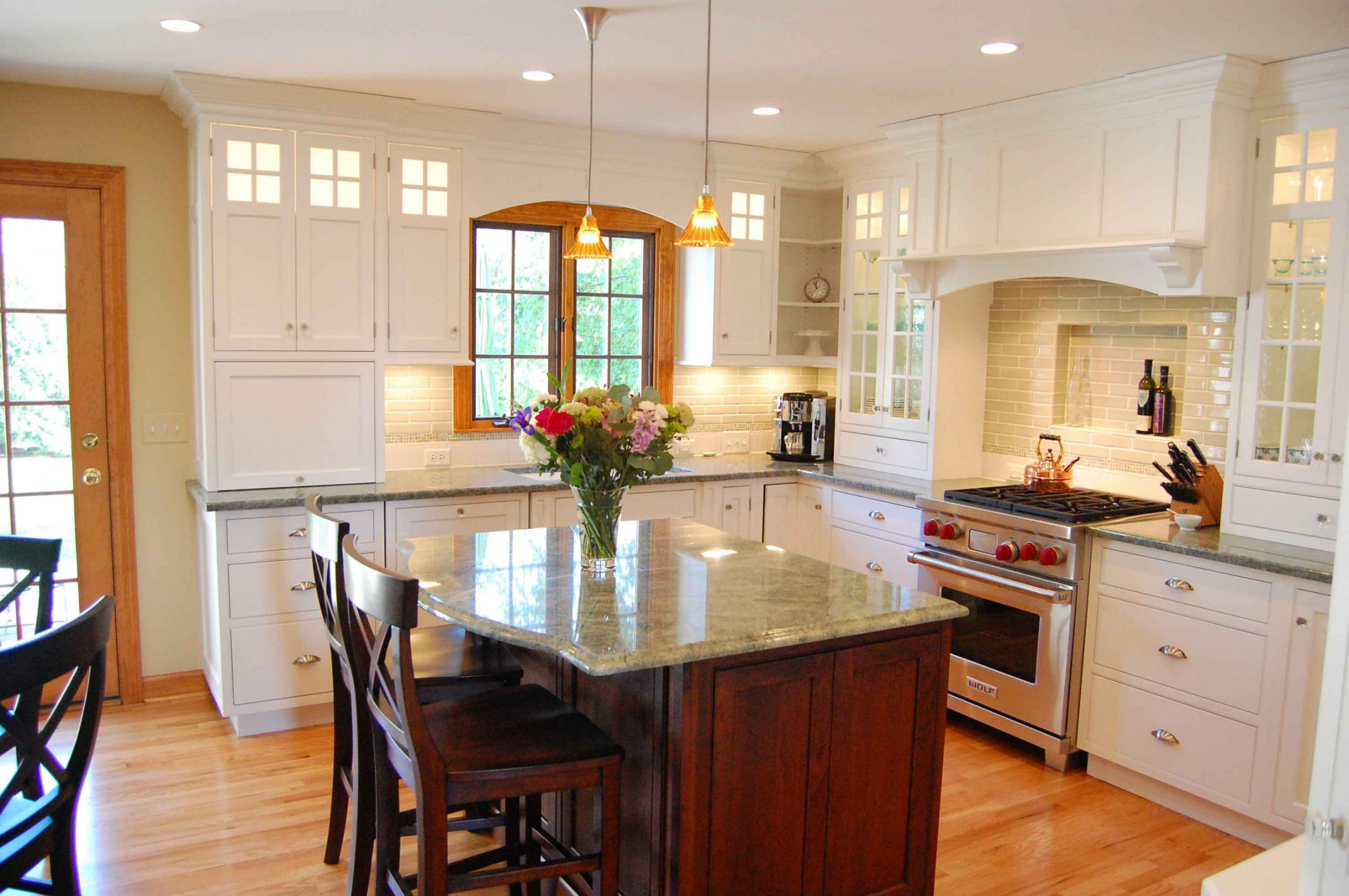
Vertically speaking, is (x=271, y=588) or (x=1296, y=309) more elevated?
(x=1296, y=309)

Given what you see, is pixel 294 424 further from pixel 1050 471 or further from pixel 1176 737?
pixel 1176 737

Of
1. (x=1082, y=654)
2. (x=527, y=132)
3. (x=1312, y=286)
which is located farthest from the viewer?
(x=527, y=132)

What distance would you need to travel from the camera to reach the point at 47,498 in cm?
430

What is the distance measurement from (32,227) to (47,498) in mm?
1124

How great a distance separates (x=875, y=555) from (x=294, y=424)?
2652 mm

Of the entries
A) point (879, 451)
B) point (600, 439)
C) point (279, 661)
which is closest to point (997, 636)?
point (879, 451)

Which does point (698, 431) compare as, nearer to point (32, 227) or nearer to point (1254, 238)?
point (1254, 238)

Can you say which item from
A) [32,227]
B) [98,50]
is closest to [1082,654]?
[98,50]

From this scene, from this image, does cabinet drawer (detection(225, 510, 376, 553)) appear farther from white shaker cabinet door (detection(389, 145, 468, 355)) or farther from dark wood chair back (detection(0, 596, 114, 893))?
dark wood chair back (detection(0, 596, 114, 893))

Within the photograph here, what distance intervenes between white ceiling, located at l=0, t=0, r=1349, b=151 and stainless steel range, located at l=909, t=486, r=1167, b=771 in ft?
5.42

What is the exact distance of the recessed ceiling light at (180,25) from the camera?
128 inches

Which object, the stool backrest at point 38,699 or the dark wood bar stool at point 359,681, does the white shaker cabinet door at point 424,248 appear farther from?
the stool backrest at point 38,699

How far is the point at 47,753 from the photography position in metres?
2.22

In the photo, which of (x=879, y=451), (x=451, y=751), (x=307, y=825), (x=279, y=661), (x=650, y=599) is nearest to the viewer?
(x=451, y=751)
